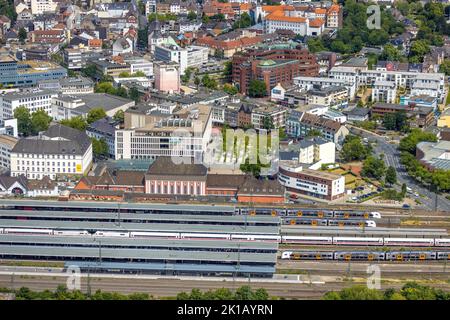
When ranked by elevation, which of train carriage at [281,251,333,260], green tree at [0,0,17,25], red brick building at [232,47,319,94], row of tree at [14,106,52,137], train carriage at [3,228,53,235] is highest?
green tree at [0,0,17,25]

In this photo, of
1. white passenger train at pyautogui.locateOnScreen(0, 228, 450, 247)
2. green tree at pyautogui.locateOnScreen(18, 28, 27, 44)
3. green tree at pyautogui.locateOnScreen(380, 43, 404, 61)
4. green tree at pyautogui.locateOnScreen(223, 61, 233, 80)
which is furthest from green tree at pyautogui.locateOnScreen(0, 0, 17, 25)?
white passenger train at pyautogui.locateOnScreen(0, 228, 450, 247)

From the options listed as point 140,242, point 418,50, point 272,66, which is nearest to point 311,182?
point 140,242

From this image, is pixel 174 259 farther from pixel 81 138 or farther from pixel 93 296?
pixel 81 138

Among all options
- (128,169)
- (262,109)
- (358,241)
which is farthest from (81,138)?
(358,241)

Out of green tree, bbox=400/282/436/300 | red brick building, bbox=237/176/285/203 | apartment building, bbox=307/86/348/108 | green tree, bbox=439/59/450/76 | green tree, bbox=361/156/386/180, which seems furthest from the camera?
green tree, bbox=439/59/450/76

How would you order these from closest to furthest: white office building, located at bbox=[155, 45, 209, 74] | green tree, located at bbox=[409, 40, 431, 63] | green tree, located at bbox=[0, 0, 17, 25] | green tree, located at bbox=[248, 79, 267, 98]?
green tree, located at bbox=[248, 79, 267, 98] < white office building, located at bbox=[155, 45, 209, 74] < green tree, located at bbox=[409, 40, 431, 63] < green tree, located at bbox=[0, 0, 17, 25]

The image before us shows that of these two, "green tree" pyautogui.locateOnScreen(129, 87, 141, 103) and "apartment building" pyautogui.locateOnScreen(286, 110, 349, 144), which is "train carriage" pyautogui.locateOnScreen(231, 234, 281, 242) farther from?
"green tree" pyautogui.locateOnScreen(129, 87, 141, 103)
